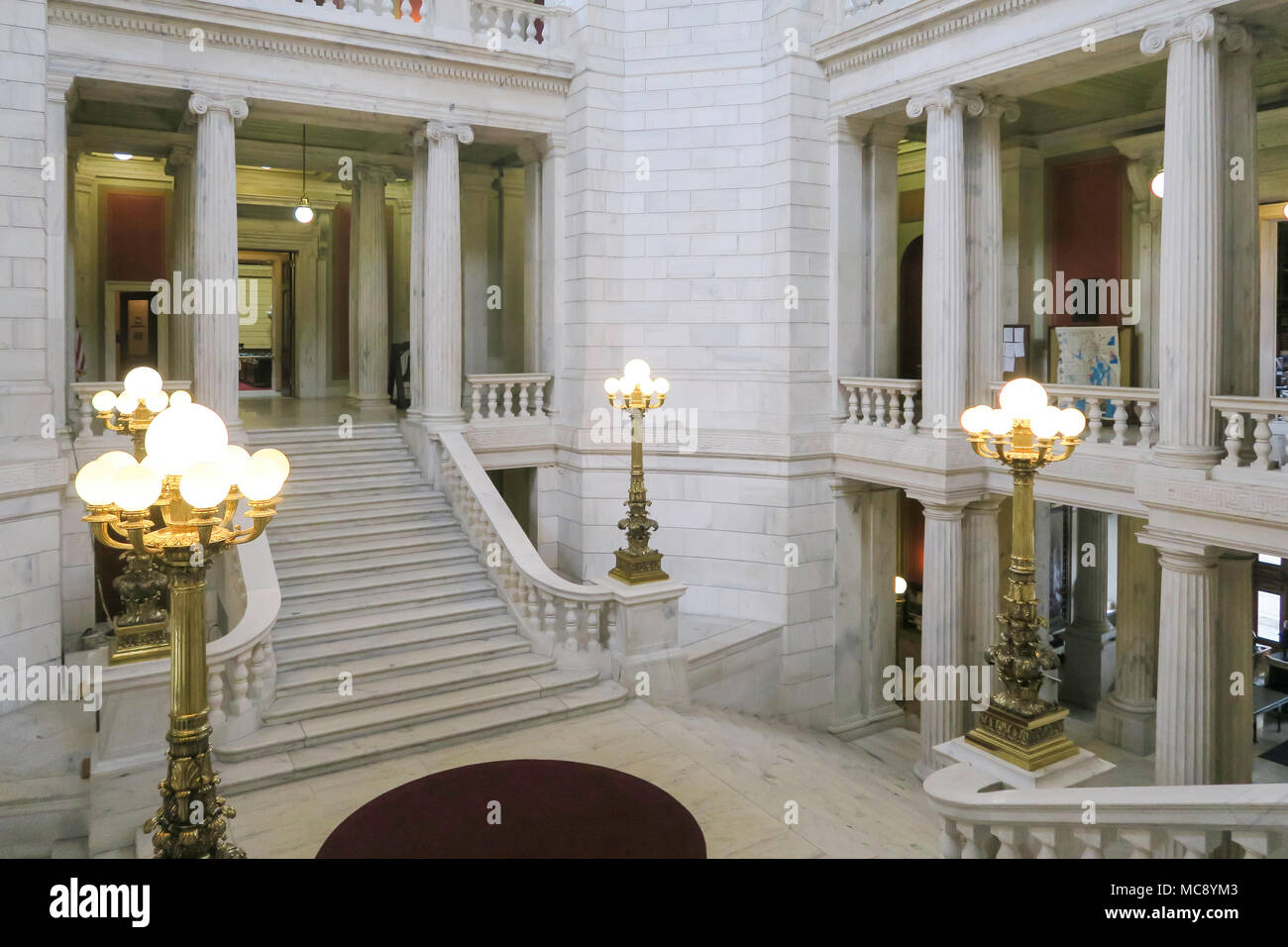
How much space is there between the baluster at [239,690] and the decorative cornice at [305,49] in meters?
7.35

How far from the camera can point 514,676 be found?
9781 millimetres

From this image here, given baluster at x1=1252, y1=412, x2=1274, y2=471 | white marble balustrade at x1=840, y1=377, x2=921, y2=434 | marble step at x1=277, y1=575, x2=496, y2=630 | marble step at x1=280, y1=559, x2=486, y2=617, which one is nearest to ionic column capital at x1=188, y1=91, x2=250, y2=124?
marble step at x1=280, y1=559, x2=486, y2=617

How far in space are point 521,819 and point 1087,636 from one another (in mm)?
11833

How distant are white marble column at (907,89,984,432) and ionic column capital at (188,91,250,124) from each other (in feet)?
25.9

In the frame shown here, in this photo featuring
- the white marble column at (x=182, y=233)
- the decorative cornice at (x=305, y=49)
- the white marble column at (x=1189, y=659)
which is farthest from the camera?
the white marble column at (x=182, y=233)

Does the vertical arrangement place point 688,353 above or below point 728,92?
below

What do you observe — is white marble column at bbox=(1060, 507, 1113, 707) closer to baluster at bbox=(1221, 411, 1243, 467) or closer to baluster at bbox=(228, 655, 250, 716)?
baluster at bbox=(1221, 411, 1243, 467)

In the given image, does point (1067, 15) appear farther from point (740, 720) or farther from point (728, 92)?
point (740, 720)

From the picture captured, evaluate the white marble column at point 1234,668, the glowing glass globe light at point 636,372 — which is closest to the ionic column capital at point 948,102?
the glowing glass globe light at point 636,372

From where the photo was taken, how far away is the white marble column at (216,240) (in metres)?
11.3

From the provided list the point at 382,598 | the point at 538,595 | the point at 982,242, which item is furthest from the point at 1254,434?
the point at 382,598

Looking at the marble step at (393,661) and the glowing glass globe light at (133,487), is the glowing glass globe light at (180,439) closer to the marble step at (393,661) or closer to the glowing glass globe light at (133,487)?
the glowing glass globe light at (133,487)
